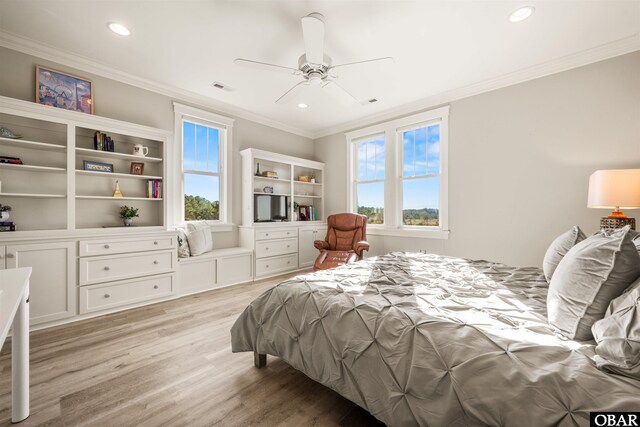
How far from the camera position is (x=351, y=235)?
4.28m

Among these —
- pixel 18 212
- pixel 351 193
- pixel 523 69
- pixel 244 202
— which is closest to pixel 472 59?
pixel 523 69

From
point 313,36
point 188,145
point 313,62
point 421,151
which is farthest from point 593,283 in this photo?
point 188,145

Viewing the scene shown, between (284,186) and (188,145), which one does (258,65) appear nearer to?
(188,145)

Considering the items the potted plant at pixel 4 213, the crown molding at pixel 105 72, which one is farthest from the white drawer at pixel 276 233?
the potted plant at pixel 4 213

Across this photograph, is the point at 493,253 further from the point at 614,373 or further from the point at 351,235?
the point at 614,373

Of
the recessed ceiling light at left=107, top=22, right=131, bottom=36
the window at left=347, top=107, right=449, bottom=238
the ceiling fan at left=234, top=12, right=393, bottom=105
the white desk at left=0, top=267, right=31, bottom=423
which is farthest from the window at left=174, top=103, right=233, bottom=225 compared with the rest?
the white desk at left=0, top=267, right=31, bottom=423

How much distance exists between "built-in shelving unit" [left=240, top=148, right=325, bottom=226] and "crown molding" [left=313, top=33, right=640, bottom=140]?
4.88 ft

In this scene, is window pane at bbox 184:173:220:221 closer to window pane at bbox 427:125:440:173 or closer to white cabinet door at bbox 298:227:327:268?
white cabinet door at bbox 298:227:327:268

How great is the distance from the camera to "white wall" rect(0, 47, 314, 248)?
104 inches

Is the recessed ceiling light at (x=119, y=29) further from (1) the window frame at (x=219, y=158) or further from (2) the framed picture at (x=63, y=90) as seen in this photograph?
(1) the window frame at (x=219, y=158)

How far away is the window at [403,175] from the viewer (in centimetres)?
397

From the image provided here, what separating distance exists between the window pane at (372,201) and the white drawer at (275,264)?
1540 mm

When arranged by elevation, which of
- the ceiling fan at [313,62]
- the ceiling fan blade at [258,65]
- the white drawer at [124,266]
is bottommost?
the white drawer at [124,266]

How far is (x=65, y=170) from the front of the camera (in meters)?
2.73
